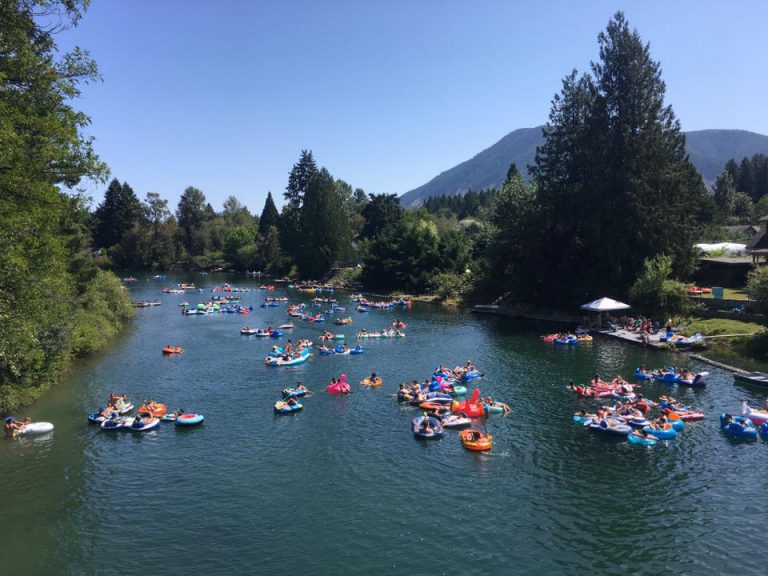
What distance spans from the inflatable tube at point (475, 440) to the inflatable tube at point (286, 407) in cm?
1064

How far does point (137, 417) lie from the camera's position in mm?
32719

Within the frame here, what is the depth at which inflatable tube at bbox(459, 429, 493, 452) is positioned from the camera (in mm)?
28953

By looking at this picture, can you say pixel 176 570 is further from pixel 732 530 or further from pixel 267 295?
pixel 267 295

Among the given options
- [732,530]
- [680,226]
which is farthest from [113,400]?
[680,226]

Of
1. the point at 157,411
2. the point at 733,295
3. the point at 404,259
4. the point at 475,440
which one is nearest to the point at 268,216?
the point at 404,259

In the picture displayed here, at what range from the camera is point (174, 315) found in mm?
79125

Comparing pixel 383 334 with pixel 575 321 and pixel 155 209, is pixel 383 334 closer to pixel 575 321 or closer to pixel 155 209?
pixel 575 321

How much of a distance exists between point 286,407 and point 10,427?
14568mm

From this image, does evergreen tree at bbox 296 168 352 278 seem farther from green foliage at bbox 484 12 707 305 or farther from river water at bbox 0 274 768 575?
river water at bbox 0 274 768 575

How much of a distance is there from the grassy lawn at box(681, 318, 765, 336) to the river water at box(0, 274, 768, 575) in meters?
9.29

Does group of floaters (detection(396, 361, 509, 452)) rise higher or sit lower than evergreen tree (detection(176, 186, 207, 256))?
lower

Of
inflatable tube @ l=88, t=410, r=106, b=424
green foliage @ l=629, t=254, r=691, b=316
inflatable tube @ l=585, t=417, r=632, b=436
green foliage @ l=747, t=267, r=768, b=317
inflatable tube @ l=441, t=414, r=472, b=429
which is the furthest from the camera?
green foliage @ l=629, t=254, r=691, b=316

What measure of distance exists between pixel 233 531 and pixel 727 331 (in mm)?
44367

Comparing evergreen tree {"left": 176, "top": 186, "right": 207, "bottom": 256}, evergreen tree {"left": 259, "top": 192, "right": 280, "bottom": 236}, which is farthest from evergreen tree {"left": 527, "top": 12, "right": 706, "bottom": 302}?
evergreen tree {"left": 176, "top": 186, "right": 207, "bottom": 256}
